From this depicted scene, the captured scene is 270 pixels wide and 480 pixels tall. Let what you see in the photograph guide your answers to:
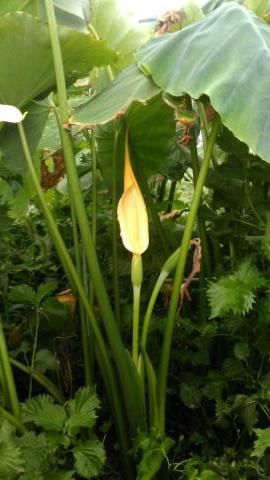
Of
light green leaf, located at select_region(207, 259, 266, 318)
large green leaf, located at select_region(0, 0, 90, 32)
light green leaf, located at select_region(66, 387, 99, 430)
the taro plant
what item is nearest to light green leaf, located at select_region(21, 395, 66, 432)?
light green leaf, located at select_region(66, 387, 99, 430)

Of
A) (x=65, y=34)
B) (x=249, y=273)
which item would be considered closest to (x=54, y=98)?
(x=65, y=34)

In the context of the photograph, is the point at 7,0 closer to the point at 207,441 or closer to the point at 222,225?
the point at 222,225

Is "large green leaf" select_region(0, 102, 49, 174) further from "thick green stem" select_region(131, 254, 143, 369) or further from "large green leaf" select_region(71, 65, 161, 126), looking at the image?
"thick green stem" select_region(131, 254, 143, 369)

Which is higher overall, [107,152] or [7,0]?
[7,0]

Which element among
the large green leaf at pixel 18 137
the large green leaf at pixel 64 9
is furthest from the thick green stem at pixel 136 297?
the large green leaf at pixel 64 9

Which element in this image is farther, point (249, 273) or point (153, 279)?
point (153, 279)

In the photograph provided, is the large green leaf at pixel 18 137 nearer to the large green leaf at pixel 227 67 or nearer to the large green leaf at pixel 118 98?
the large green leaf at pixel 118 98
